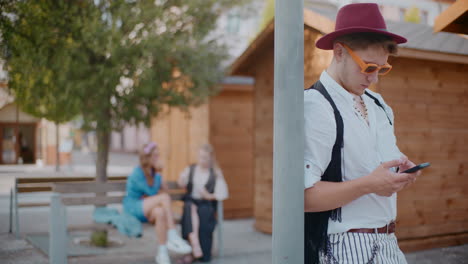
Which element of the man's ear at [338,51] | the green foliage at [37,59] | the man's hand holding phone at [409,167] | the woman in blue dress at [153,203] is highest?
the green foliage at [37,59]

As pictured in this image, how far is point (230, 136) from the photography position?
1007cm

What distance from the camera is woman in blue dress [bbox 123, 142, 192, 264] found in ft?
21.5

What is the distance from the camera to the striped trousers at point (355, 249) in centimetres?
179

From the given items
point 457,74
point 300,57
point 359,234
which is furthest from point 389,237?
point 457,74

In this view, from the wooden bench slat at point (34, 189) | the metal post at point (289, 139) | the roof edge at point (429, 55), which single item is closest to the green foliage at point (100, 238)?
the wooden bench slat at point (34, 189)

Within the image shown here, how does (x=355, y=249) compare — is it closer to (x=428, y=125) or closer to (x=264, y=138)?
(x=428, y=125)

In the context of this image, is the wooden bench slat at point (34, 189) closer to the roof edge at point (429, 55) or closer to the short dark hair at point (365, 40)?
the roof edge at point (429, 55)

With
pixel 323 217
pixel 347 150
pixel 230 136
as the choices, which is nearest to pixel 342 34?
pixel 347 150

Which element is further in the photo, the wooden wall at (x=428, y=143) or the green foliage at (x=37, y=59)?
the wooden wall at (x=428, y=143)

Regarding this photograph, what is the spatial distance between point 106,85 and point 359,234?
5.73 meters

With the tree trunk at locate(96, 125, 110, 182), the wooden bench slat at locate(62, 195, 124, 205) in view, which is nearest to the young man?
the wooden bench slat at locate(62, 195, 124, 205)

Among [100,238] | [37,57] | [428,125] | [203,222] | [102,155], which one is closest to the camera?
A: [37,57]

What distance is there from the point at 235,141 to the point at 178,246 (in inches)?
154

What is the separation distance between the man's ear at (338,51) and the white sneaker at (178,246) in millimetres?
5079
